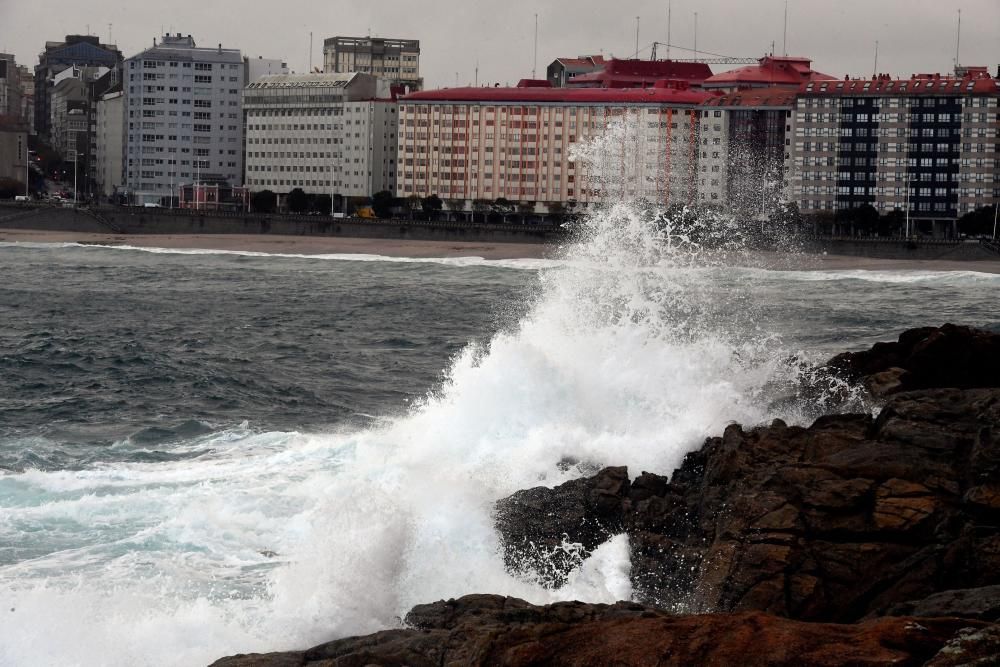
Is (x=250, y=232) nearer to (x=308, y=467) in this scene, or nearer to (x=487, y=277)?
(x=487, y=277)

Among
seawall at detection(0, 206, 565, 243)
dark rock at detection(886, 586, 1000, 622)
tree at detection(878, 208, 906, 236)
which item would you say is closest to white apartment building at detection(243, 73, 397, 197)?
seawall at detection(0, 206, 565, 243)

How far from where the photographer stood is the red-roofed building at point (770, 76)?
129750mm

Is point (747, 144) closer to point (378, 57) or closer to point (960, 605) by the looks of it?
point (378, 57)

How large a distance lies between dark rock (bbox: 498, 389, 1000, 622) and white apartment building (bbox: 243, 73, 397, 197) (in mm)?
117023

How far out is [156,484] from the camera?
762 inches

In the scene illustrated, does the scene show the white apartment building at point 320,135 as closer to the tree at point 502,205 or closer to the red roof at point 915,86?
the tree at point 502,205

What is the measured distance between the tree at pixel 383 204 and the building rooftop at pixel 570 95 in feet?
32.4

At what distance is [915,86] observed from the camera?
4441 inches

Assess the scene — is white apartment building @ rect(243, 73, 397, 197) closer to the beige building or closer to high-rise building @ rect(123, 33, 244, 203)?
high-rise building @ rect(123, 33, 244, 203)

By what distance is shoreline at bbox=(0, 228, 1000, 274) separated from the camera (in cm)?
8225

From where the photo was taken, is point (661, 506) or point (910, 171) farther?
point (910, 171)

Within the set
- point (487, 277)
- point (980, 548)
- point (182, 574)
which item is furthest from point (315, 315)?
point (980, 548)

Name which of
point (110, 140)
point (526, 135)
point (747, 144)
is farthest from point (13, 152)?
point (747, 144)

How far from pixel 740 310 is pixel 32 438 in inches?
1135
